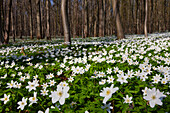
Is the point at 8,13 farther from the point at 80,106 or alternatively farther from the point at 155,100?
the point at 155,100

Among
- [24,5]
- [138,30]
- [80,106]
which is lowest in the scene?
[80,106]

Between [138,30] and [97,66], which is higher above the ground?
[138,30]

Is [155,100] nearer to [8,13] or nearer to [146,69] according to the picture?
[146,69]

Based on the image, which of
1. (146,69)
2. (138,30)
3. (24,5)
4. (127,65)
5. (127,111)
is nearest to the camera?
(127,111)

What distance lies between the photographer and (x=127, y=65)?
3.61 meters

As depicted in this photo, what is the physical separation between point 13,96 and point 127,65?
274 cm

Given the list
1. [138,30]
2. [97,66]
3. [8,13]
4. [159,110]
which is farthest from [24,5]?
[159,110]

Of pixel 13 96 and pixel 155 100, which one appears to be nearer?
pixel 155 100

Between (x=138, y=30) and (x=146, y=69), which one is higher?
(x=138, y=30)

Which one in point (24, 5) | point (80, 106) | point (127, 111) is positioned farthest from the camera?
point (24, 5)

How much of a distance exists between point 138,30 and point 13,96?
19.2 meters

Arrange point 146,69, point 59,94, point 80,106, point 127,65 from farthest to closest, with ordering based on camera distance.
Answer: point 127,65 → point 146,69 → point 80,106 → point 59,94

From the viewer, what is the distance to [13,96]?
261cm

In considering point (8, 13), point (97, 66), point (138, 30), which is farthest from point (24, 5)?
point (97, 66)
